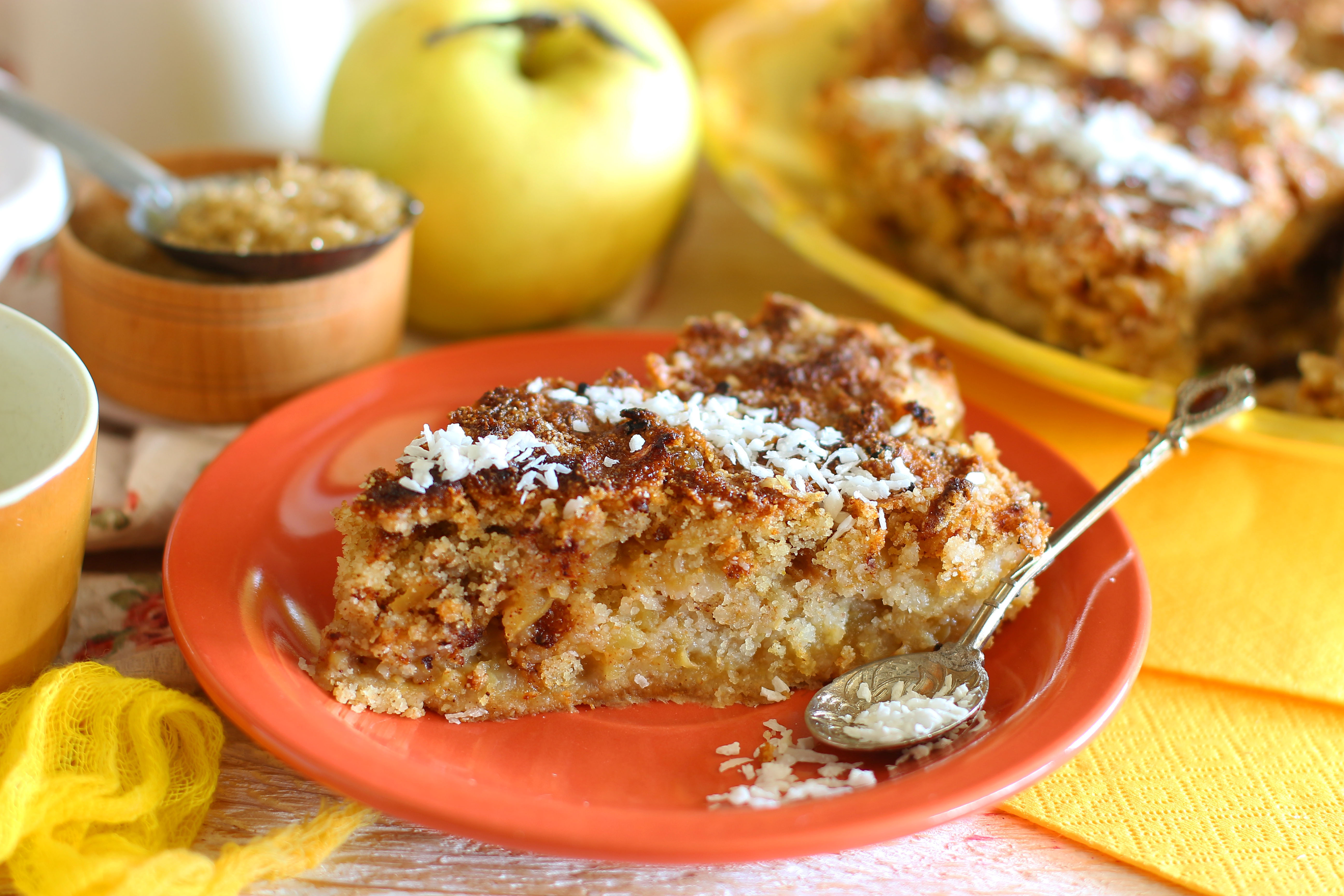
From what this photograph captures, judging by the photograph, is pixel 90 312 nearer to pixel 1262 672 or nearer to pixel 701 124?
pixel 701 124

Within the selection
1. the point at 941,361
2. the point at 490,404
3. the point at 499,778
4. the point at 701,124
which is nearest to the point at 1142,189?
the point at 941,361

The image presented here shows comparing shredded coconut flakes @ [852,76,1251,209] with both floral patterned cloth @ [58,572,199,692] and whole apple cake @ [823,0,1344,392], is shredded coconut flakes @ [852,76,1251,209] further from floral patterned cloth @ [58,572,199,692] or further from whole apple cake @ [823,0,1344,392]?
floral patterned cloth @ [58,572,199,692]

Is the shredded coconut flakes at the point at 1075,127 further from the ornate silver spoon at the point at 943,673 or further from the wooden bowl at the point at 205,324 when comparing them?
the wooden bowl at the point at 205,324

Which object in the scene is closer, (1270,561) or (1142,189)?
(1270,561)

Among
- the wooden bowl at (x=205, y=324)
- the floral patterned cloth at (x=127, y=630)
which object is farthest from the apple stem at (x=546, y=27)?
the floral patterned cloth at (x=127, y=630)

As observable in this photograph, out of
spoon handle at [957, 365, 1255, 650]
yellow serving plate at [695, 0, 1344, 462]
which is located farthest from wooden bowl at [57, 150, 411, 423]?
spoon handle at [957, 365, 1255, 650]

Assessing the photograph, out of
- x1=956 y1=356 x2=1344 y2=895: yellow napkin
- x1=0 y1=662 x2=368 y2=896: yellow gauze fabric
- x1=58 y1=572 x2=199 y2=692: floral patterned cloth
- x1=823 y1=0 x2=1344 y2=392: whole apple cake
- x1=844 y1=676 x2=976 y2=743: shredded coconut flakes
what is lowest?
x1=58 y1=572 x2=199 y2=692: floral patterned cloth
